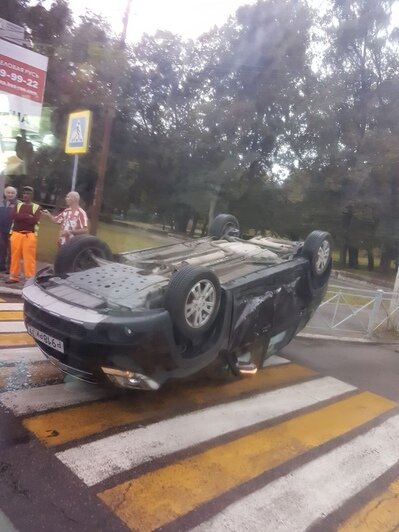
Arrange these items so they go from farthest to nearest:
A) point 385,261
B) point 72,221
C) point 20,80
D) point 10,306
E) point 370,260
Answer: point 370,260 → point 385,261 → point 20,80 → point 72,221 → point 10,306

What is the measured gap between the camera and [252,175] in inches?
734

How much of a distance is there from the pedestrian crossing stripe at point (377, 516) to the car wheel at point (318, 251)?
2.57 metres

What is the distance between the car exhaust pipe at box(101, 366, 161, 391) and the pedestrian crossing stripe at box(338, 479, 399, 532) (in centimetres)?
159

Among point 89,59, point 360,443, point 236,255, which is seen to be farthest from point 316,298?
point 89,59

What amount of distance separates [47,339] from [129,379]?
0.72 meters

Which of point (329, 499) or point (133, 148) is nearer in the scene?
point (329, 499)

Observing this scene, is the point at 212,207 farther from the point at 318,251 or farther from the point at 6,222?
the point at 318,251

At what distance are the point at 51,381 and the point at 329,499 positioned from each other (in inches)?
100

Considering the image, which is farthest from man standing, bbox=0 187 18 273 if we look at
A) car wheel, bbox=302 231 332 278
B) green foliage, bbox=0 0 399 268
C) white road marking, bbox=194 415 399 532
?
white road marking, bbox=194 415 399 532

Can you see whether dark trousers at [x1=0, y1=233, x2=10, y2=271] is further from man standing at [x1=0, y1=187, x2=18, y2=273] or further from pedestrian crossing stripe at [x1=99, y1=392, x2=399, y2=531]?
pedestrian crossing stripe at [x1=99, y1=392, x2=399, y2=531]

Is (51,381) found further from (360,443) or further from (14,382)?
(360,443)

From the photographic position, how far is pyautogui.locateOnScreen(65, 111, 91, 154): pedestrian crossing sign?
840cm

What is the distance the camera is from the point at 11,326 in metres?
5.63

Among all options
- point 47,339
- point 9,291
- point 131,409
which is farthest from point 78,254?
point 9,291
